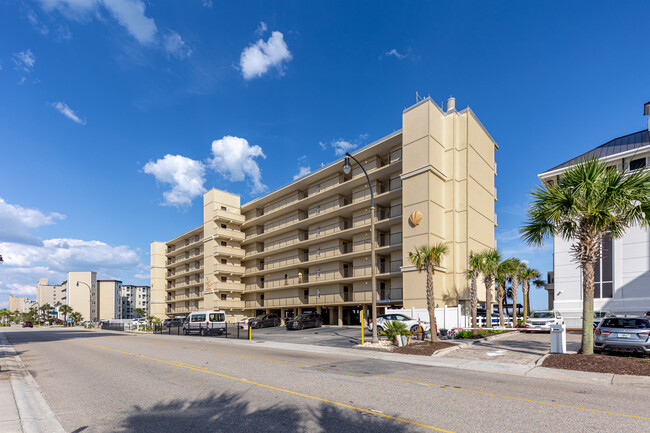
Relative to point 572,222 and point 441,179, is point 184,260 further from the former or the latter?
point 572,222

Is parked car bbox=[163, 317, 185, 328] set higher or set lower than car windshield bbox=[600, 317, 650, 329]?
lower

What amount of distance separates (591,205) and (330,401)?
39.5 ft

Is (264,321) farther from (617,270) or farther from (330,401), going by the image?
(330,401)

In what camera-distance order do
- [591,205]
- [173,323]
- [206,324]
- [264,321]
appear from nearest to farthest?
1. [591,205]
2. [206,324]
3. [264,321]
4. [173,323]

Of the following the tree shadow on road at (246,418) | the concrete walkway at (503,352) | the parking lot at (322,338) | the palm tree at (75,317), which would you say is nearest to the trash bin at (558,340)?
the concrete walkway at (503,352)

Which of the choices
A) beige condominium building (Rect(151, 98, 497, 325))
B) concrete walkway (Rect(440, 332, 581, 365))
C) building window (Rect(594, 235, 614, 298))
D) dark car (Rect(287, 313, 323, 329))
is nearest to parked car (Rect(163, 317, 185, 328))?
beige condominium building (Rect(151, 98, 497, 325))

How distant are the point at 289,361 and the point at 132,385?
6.29 metres

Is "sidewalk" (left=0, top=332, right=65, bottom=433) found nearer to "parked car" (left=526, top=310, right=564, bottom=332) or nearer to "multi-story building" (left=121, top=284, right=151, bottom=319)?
"parked car" (left=526, top=310, right=564, bottom=332)

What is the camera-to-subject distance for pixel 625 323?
14602 millimetres

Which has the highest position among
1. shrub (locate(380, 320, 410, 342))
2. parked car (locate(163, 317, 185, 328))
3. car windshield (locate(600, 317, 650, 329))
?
car windshield (locate(600, 317, 650, 329))

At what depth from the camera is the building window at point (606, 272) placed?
1223 inches

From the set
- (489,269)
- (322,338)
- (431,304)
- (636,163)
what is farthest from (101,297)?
(636,163)

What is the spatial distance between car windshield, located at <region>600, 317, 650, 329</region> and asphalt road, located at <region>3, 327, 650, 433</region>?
5985 mm

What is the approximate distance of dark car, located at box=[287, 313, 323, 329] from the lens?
3750 cm
